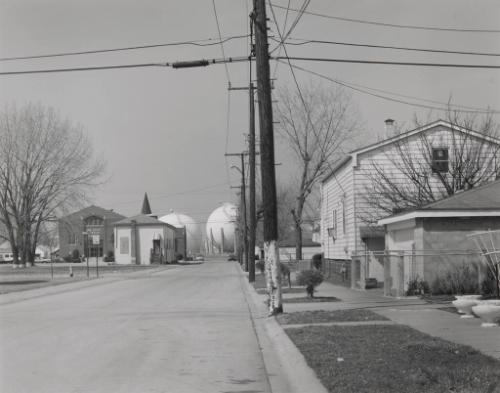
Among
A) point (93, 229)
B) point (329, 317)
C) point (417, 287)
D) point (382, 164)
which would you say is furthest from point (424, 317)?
point (93, 229)

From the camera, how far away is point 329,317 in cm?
1462

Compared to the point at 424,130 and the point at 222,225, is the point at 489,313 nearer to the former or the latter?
the point at 424,130

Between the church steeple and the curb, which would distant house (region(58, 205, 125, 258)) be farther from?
the curb

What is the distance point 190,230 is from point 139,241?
51.0m

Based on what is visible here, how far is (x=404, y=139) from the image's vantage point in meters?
29.0

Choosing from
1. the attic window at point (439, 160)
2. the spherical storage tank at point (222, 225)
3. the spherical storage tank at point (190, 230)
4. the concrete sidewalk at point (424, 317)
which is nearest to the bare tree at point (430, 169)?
the attic window at point (439, 160)

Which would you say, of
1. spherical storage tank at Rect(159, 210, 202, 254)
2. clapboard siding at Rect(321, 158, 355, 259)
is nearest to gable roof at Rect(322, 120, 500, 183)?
clapboard siding at Rect(321, 158, 355, 259)

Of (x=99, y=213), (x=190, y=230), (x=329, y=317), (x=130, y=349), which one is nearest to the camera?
(x=130, y=349)

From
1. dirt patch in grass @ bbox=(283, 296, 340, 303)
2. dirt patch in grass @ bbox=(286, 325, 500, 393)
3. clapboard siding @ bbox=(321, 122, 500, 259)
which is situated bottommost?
dirt patch in grass @ bbox=(283, 296, 340, 303)

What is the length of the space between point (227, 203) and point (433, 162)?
92670 millimetres

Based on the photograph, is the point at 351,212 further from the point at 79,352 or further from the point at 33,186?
the point at 33,186

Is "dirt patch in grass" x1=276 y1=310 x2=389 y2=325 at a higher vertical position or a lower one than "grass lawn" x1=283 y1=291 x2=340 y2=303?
higher

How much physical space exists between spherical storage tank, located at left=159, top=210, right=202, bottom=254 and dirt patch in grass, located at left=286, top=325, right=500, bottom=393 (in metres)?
115

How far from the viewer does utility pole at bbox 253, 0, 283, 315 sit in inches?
613
